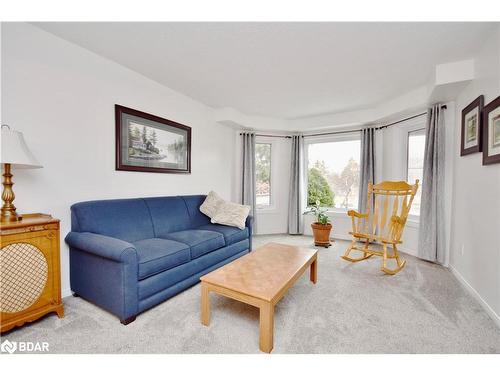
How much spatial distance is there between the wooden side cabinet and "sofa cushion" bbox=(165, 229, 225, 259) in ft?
3.21

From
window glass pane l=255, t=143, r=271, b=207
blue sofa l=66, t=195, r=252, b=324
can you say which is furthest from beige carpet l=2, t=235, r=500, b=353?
window glass pane l=255, t=143, r=271, b=207

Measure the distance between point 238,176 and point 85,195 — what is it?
273 cm

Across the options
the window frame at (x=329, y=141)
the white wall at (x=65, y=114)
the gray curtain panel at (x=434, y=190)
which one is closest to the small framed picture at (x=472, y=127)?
the gray curtain panel at (x=434, y=190)

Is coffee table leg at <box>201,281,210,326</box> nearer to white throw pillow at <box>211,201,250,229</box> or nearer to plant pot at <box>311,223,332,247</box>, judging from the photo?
white throw pillow at <box>211,201,250,229</box>

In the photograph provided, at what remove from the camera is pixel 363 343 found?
1473mm

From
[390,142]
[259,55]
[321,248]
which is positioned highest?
[259,55]

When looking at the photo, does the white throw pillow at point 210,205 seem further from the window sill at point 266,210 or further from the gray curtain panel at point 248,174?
the window sill at point 266,210

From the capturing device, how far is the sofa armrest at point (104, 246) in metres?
1.63

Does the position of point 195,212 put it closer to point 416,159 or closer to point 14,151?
point 14,151

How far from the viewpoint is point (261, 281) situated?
1628mm

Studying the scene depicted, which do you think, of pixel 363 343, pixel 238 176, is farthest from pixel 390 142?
pixel 363 343

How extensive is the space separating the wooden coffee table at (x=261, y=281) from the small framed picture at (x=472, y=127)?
195 centimetres
